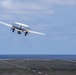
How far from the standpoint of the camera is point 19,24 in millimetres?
61156

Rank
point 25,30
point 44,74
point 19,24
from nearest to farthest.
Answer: point 44,74
point 19,24
point 25,30

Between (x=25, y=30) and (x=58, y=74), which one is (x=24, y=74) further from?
(x=25, y=30)

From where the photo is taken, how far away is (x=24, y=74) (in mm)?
45094

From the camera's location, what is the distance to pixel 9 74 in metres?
45.1

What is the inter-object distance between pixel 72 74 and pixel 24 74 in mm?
6285

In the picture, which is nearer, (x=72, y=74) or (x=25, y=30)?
(x=72, y=74)

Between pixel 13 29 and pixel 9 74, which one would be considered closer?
pixel 9 74

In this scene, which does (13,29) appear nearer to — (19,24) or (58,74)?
(19,24)

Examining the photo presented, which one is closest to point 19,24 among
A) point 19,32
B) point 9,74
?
point 19,32

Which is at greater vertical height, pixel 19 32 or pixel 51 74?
pixel 19 32

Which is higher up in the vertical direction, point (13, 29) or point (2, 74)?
point (13, 29)

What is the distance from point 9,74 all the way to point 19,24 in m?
17.6

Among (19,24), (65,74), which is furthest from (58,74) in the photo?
(19,24)

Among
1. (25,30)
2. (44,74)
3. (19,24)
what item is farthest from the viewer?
(25,30)
